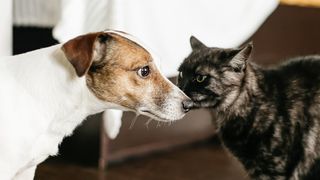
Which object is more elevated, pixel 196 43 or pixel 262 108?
pixel 196 43

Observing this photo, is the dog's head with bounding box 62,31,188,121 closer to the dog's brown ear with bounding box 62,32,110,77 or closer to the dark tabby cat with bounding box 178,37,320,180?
the dog's brown ear with bounding box 62,32,110,77

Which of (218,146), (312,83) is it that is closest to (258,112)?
(312,83)

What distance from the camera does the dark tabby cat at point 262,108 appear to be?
1983 millimetres

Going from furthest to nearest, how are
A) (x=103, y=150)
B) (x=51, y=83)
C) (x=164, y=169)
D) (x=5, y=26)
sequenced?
(x=164, y=169) → (x=103, y=150) → (x=5, y=26) → (x=51, y=83)

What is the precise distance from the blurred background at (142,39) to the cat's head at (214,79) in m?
0.28

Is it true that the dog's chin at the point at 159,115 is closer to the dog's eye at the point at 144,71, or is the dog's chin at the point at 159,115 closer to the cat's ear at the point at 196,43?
the dog's eye at the point at 144,71

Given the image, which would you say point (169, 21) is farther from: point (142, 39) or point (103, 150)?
point (103, 150)

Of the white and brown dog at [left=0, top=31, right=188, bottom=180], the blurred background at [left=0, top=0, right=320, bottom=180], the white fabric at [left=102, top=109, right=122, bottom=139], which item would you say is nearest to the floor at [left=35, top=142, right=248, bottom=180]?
the blurred background at [left=0, top=0, right=320, bottom=180]

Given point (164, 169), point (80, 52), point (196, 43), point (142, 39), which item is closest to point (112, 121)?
point (142, 39)

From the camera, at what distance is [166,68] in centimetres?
235

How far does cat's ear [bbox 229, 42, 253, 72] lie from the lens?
1928 mm

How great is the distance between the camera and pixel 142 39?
2.25 metres

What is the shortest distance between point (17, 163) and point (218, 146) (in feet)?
6.05

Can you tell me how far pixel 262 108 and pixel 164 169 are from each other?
834mm
